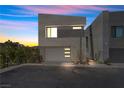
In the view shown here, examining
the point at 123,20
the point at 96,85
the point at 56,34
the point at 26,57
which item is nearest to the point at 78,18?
the point at 56,34

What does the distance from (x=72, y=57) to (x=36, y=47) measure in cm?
484

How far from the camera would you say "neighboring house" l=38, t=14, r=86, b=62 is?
36.2m

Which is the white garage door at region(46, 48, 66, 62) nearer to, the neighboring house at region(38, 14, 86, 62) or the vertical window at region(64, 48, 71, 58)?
the neighboring house at region(38, 14, 86, 62)

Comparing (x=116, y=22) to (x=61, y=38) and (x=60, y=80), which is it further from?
(x=60, y=80)

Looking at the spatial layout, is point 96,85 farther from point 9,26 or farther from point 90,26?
point 90,26

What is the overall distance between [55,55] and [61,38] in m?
2.51

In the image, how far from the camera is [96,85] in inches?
606

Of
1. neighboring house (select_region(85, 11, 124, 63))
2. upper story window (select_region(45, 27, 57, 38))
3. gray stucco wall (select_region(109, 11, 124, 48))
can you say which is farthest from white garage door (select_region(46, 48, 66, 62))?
gray stucco wall (select_region(109, 11, 124, 48))

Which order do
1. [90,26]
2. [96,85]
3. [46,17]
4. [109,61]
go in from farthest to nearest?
[90,26] → [46,17] → [109,61] → [96,85]

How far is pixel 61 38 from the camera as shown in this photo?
36500 mm

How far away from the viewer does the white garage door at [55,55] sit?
1459 inches

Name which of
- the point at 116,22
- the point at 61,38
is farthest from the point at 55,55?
the point at 116,22

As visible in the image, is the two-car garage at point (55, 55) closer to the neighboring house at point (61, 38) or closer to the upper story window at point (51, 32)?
the neighboring house at point (61, 38)

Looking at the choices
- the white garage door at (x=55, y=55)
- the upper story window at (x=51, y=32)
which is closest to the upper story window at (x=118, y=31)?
the white garage door at (x=55, y=55)
